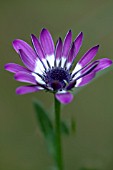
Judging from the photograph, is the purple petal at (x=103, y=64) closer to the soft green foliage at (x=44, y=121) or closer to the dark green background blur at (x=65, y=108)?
the soft green foliage at (x=44, y=121)

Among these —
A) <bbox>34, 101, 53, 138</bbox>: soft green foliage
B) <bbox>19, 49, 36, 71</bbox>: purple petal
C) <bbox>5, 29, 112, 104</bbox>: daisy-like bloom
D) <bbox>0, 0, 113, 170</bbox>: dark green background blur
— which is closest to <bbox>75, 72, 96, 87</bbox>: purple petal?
<bbox>5, 29, 112, 104</bbox>: daisy-like bloom

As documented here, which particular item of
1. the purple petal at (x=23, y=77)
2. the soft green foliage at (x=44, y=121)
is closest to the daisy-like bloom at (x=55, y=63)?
A: the purple petal at (x=23, y=77)

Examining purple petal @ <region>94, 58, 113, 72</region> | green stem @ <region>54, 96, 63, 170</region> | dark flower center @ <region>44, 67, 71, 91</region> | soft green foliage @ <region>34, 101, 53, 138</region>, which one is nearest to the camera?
purple petal @ <region>94, 58, 113, 72</region>

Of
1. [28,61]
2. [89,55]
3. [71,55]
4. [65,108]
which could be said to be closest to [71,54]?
[71,55]

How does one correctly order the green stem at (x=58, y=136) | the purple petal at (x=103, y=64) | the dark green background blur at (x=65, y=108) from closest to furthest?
the purple petal at (x=103, y=64), the green stem at (x=58, y=136), the dark green background blur at (x=65, y=108)

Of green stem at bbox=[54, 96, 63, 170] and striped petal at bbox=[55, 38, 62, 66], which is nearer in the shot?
green stem at bbox=[54, 96, 63, 170]

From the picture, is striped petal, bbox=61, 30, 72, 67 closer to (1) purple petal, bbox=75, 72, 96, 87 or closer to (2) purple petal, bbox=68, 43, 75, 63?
(2) purple petal, bbox=68, 43, 75, 63

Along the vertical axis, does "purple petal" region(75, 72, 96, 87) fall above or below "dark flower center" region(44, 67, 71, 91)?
above
